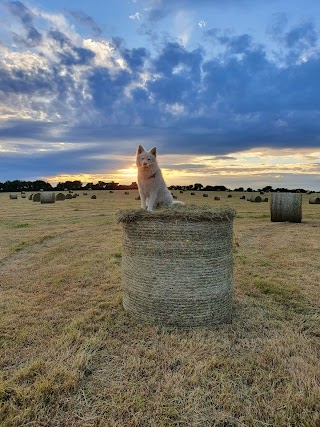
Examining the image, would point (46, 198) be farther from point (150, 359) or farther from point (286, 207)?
point (150, 359)

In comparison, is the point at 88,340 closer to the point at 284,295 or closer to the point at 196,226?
the point at 196,226

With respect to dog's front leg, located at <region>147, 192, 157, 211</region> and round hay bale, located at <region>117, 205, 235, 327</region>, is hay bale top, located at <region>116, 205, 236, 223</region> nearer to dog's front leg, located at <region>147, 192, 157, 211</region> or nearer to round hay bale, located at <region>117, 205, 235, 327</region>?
round hay bale, located at <region>117, 205, 235, 327</region>

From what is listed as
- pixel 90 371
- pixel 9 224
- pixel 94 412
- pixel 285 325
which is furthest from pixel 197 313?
pixel 9 224

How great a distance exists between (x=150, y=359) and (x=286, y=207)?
48.1 feet

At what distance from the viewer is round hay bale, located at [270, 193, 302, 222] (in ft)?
56.3

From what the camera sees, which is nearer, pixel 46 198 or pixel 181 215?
pixel 181 215

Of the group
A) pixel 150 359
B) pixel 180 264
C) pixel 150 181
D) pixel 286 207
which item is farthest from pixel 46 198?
pixel 150 359

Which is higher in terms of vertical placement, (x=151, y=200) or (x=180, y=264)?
(x=151, y=200)

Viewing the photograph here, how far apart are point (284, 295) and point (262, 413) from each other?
3.35 metres

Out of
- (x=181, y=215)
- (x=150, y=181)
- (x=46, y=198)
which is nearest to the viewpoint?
(x=181, y=215)

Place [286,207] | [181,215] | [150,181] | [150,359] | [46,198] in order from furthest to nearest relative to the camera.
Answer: [46,198]
[286,207]
[150,181]
[181,215]
[150,359]

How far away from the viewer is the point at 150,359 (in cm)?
399

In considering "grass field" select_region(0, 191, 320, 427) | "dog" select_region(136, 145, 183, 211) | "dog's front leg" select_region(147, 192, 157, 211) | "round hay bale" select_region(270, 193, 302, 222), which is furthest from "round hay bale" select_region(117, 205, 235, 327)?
"round hay bale" select_region(270, 193, 302, 222)

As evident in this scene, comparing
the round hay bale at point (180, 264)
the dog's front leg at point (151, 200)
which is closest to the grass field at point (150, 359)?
the round hay bale at point (180, 264)
